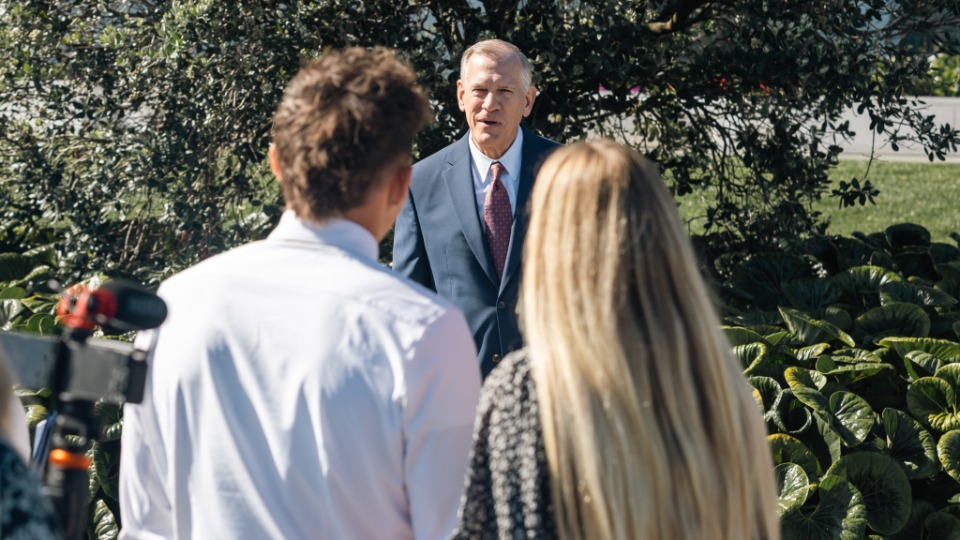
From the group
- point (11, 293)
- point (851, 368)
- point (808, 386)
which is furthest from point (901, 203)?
point (11, 293)

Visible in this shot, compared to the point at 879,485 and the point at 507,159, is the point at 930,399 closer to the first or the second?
the point at 879,485

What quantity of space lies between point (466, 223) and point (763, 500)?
209 cm

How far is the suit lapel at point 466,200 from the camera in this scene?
366 cm

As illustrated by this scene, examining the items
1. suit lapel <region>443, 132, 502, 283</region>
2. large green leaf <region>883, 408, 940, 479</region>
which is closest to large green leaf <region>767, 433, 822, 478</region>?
large green leaf <region>883, 408, 940, 479</region>

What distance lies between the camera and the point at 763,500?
5.65 ft

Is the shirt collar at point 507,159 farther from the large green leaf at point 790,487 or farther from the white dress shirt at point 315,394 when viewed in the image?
the white dress shirt at point 315,394

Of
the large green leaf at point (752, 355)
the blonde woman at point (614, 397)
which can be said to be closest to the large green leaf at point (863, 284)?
the large green leaf at point (752, 355)

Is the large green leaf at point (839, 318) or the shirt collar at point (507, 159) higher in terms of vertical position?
the shirt collar at point (507, 159)

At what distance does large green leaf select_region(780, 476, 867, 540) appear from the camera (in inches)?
150

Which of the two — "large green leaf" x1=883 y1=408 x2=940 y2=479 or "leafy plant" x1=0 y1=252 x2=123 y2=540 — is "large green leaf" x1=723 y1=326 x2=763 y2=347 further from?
"leafy plant" x1=0 y1=252 x2=123 y2=540

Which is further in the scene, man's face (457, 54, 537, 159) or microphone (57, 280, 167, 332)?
man's face (457, 54, 537, 159)

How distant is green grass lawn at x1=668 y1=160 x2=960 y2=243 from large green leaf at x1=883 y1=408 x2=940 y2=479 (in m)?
5.00

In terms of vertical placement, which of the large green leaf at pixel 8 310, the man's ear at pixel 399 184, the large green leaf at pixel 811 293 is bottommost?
the large green leaf at pixel 8 310

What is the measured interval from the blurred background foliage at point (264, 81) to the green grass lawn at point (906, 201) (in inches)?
145
